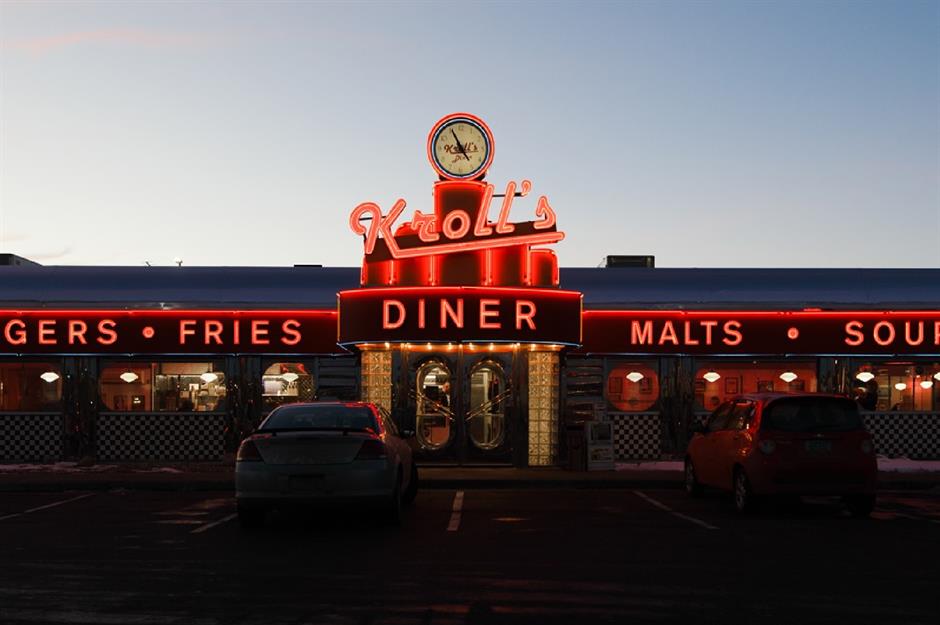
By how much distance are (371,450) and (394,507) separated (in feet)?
2.58

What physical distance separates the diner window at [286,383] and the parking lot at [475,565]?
7.95m

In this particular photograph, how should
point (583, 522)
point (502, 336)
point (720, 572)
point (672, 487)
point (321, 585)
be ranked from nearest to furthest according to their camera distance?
point (321, 585), point (720, 572), point (583, 522), point (672, 487), point (502, 336)

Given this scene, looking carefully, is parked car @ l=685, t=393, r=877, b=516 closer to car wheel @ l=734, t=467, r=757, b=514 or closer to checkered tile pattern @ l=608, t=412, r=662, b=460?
car wheel @ l=734, t=467, r=757, b=514

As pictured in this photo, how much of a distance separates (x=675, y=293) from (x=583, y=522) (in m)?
11.5

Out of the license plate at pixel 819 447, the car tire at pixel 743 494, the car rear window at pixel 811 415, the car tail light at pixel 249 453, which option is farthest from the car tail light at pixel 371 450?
the license plate at pixel 819 447

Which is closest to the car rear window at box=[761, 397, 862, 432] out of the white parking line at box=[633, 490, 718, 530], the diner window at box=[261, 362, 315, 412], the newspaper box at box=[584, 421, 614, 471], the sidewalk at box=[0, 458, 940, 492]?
the white parking line at box=[633, 490, 718, 530]

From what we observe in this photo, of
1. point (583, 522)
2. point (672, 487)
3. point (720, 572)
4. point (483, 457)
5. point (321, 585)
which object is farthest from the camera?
point (483, 457)

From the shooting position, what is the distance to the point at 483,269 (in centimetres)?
2334

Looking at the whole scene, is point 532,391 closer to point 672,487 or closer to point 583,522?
point 672,487

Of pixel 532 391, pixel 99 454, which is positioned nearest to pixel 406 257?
pixel 532 391

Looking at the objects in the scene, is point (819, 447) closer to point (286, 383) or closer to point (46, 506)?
point (46, 506)

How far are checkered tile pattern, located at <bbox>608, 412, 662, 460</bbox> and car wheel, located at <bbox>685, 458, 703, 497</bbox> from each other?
19.5 ft

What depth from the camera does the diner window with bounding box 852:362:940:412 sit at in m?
25.7

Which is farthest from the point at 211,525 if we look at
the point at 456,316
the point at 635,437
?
the point at 635,437
